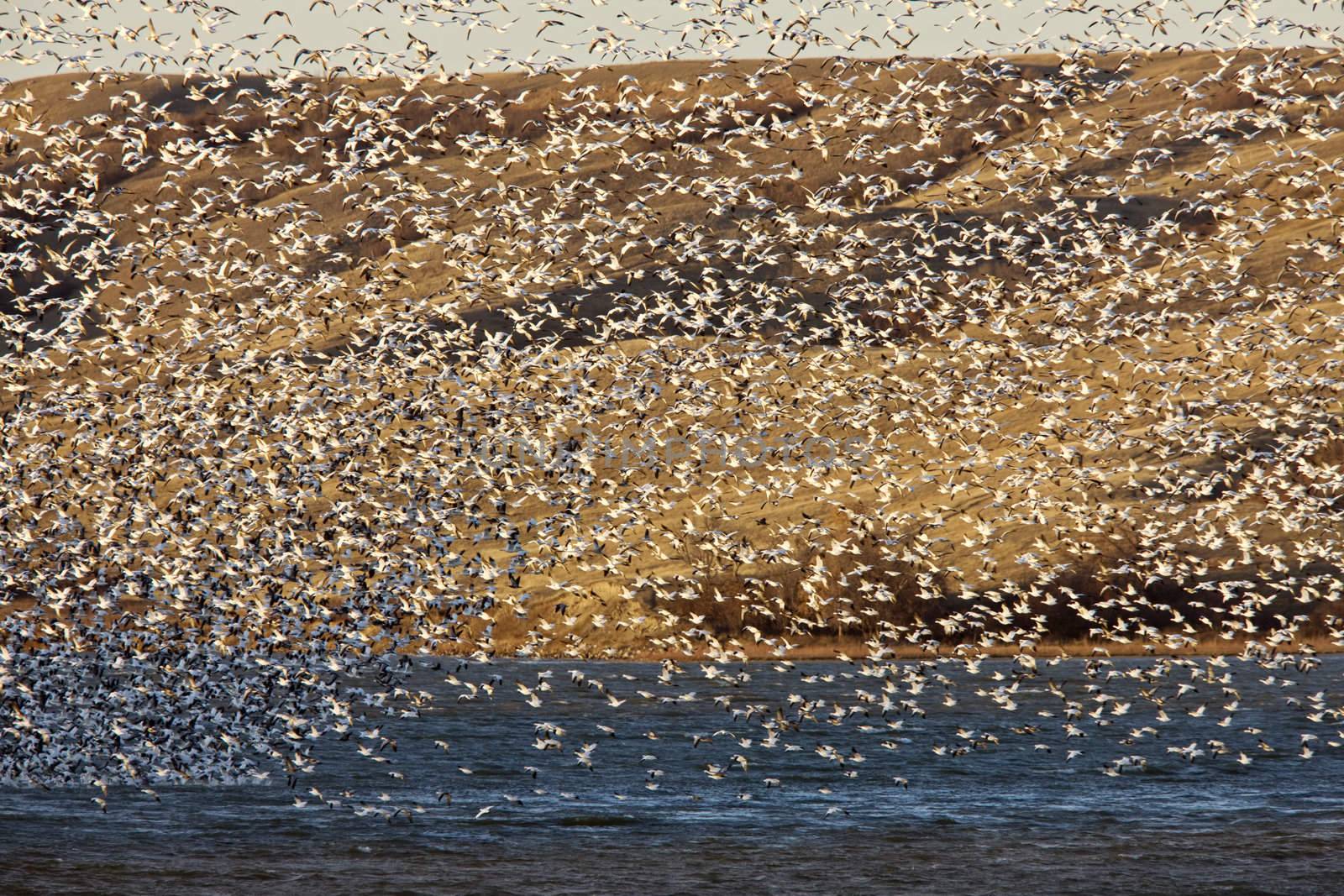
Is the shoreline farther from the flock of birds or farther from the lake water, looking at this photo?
the lake water

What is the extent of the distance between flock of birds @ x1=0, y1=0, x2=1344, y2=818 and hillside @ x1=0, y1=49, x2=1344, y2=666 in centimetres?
29

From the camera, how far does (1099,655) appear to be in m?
44.7

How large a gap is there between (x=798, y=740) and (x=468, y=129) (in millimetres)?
88237

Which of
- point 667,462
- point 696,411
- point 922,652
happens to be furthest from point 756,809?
point 667,462

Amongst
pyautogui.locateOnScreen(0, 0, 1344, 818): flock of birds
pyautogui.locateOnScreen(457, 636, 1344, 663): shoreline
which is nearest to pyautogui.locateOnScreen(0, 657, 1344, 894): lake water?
pyautogui.locateOnScreen(0, 0, 1344, 818): flock of birds

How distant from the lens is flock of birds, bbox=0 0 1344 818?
99.1 ft

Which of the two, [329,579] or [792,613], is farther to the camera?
[792,613]

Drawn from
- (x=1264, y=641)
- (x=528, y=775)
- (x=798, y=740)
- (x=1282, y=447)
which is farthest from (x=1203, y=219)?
(x=528, y=775)

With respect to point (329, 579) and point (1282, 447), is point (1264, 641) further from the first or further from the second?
point (329, 579)

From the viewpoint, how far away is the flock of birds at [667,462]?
30.2 meters

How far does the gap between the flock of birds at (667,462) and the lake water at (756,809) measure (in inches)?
25.8

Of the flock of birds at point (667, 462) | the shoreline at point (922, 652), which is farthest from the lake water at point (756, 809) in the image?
the shoreline at point (922, 652)

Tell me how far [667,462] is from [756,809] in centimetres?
3361

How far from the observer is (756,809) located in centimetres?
2664
